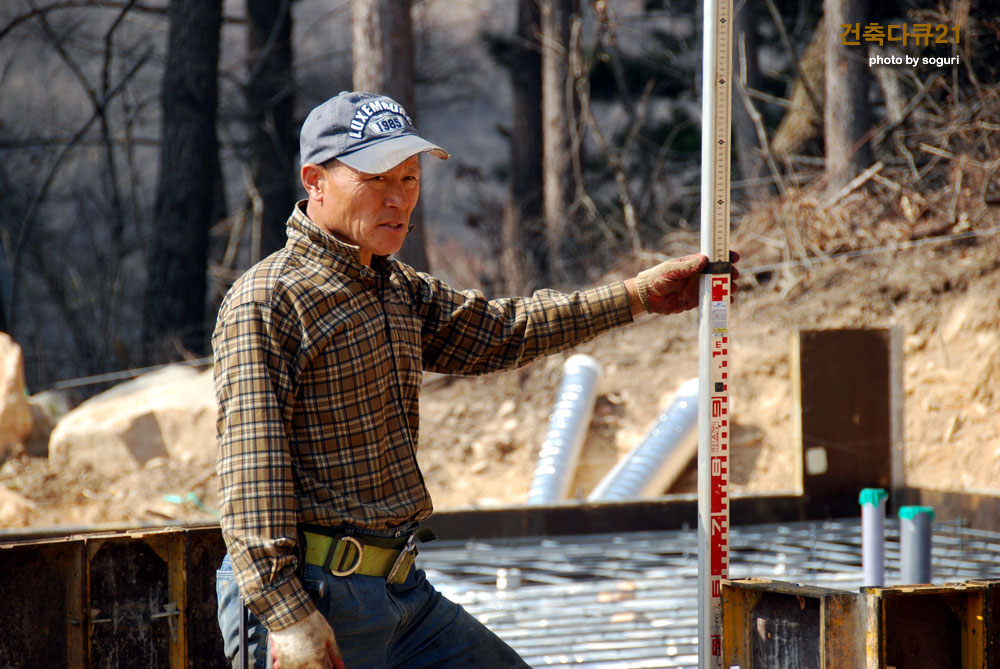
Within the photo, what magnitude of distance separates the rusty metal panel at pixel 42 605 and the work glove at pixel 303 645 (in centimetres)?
111

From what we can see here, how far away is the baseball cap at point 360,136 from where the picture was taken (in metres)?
2.71

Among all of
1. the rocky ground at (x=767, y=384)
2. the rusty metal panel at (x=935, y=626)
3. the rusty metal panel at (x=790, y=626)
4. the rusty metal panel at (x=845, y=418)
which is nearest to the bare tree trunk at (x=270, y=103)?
the rocky ground at (x=767, y=384)

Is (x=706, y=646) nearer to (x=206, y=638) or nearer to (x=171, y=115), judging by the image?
(x=206, y=638)

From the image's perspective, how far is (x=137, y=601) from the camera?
337 centimetres

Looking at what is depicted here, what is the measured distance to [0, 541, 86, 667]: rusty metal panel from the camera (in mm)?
3189

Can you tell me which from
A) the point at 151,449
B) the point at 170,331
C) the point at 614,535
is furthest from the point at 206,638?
the point at 170,331

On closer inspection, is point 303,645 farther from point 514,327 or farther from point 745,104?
point 745,104

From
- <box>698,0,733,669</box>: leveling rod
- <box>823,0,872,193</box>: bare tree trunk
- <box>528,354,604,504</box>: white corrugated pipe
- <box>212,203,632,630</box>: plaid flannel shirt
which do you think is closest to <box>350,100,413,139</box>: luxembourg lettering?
<box>212,203,632,630</box>: plaid flannel shirt

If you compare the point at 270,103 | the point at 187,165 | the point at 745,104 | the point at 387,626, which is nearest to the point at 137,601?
the point at 387,626

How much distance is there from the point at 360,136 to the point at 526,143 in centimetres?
1265

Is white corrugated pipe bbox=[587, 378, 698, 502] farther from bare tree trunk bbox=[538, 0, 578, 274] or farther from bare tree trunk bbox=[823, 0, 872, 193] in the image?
bare tree trunk bbox=[538, 0, 578, 274]

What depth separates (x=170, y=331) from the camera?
13.2 metres

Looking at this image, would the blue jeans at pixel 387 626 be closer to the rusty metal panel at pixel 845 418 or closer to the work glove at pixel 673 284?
the work glove at pixel 673 284

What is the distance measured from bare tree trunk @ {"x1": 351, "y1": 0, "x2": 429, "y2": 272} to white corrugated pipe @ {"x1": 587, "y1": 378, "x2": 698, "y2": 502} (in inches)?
136
